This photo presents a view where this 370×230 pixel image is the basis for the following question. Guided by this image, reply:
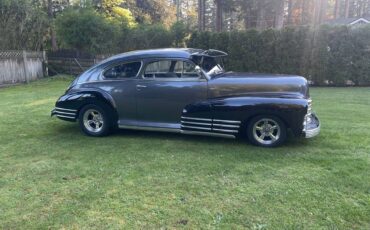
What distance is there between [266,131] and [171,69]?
1957 mm

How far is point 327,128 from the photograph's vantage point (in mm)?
6266

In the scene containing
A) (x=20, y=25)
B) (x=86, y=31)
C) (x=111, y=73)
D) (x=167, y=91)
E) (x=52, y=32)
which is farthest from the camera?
(x=52, y=32)

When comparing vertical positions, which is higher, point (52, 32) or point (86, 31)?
point (52, 32)

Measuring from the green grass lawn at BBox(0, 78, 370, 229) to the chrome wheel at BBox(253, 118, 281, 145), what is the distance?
221 millimetres

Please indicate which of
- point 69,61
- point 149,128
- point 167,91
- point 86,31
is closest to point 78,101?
point 149,128

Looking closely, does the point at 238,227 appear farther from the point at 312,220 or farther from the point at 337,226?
the point at 337,226

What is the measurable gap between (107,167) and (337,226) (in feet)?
9.70

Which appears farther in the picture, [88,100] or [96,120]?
[96,120]

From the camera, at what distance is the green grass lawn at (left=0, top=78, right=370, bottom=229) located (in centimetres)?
319

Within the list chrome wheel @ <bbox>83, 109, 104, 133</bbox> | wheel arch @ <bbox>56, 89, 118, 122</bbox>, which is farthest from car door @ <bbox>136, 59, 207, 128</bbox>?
chrome wheel @ <bbox>83, 109, 104, 133</bbox>

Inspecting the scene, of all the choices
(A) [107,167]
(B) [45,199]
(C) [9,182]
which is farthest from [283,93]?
(C) [9,182]

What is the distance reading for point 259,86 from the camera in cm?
528

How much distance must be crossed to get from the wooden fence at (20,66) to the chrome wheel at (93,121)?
34.5 ft

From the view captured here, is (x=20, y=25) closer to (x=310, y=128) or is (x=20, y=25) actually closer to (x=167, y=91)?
(x=167, y=91)
